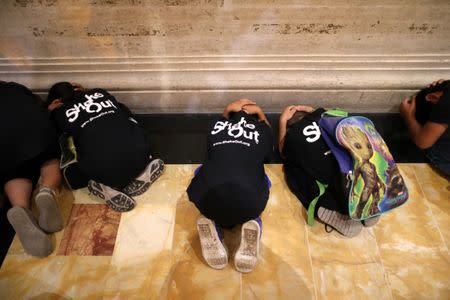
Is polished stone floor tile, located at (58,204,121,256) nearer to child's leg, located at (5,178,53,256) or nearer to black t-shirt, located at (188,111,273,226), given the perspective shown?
child's leg, located at (5,178,53,256)

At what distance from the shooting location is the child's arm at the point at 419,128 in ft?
4.36

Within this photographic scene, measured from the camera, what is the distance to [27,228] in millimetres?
1188

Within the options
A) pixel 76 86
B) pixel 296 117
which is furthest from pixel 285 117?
pixel 76 86

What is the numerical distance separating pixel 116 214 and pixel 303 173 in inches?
32.6

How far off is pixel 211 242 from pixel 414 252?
32.5 inches

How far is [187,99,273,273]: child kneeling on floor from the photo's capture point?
3.46ft

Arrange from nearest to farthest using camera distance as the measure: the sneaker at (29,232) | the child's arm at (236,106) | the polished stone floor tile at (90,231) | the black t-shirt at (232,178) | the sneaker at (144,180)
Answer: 1. the black t-shirt at (232,178)
2. the sneaker at (29,232)
3. the polished stone floor tile at (90,231)
4. the sneaker at (144,180)
5. the child's arm at (236,106)

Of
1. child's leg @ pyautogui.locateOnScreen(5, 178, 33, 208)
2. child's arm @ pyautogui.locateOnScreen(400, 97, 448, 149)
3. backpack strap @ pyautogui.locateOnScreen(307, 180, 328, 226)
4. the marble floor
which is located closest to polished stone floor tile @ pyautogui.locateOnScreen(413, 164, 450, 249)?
the marble floor

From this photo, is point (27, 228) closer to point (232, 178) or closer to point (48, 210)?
point (48, 210)

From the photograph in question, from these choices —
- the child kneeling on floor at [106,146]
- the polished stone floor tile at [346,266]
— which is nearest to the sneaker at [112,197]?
the child kneeling on floor at [106,146]

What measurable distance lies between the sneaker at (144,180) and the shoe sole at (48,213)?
27 cm

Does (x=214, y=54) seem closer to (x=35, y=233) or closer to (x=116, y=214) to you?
(x=116, y=214)

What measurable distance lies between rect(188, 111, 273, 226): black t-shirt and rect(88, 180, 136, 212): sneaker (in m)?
0.36

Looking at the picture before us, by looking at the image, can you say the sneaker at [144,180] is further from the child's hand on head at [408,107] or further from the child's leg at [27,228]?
the child's hand on head at [408,107]
